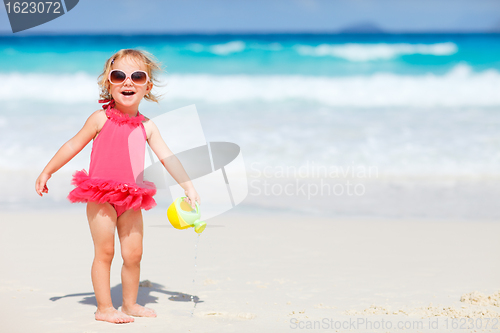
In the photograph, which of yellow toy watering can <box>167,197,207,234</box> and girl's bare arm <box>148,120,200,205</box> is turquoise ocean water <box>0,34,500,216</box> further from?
yellow toy watering can <box>167,197,207,234</box>

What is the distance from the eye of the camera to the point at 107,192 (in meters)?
2.44

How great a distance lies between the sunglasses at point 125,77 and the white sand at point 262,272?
1206 mm

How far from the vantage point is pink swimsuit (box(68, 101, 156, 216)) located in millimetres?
2438

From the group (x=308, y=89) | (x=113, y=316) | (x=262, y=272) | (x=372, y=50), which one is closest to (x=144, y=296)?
(x=113, y=316)

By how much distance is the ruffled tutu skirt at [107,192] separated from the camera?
7.96 ft

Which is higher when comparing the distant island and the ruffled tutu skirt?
the distant island

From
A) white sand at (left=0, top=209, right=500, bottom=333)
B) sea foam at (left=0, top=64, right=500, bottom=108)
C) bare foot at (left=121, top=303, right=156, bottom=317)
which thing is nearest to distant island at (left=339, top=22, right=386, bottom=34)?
sea foam at (left=0, top=64, right=500, bottom=108)

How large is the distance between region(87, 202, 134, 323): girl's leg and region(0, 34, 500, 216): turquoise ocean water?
9.80 ft

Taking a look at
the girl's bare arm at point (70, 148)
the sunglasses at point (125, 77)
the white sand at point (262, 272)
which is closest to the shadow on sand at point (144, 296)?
the white sand at point (262, 272)

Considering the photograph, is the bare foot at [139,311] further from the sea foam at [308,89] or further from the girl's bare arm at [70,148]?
the sea foam at [308,89]

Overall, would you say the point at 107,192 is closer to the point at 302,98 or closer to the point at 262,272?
the point at 262,272

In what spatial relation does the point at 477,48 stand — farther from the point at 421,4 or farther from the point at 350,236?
the point at 350,236

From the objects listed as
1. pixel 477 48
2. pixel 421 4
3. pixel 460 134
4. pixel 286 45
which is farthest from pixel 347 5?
pixel 460 134

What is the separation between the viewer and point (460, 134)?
804 cm
